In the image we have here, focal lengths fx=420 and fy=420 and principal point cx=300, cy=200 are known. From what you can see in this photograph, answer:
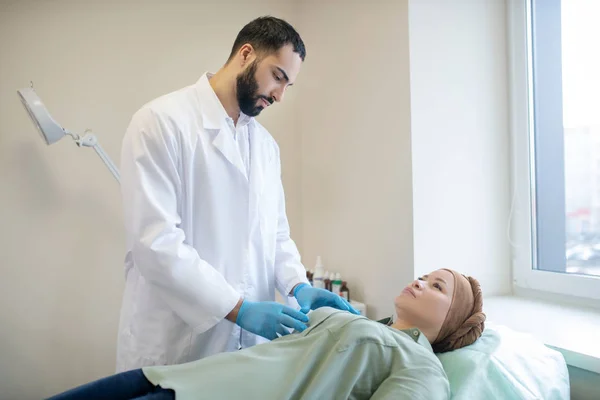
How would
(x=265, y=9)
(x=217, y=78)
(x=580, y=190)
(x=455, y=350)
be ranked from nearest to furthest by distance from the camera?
(x=455, y=350), (x=217, y=78), (x=580, y=190), (x=265, y=9)

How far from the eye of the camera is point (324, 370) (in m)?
0.87

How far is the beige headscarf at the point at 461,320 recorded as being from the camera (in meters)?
1.11

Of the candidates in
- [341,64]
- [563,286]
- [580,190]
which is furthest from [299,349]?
[341,64]

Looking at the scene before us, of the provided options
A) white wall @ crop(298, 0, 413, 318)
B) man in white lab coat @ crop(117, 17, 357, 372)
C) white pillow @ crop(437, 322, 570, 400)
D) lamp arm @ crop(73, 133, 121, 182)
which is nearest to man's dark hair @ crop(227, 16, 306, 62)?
man in white lab coat @ crop(117, 17, 357, 372)

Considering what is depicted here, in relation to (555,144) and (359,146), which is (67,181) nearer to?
(359,146)

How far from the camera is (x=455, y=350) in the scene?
3.53ft

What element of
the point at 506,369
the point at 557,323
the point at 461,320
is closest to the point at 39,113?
the point at 461,320

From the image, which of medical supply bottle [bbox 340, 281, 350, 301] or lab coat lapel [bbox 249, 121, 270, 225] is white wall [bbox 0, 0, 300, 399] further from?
medical supply bottle [bbox 340, 281, 350, 301]

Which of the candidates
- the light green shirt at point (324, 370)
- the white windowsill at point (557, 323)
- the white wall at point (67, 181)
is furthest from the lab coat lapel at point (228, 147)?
the white windowsill at point (557, 323)

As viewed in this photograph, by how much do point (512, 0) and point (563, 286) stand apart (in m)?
1.12

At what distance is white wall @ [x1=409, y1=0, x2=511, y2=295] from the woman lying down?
0.62 m

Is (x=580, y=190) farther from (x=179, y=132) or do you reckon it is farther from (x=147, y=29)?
(x=147, y=29)

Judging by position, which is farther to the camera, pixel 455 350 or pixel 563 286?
pixel 563 286

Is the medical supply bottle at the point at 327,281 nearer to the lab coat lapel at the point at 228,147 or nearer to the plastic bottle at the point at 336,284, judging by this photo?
the plastic bottle at the point at 336,284
